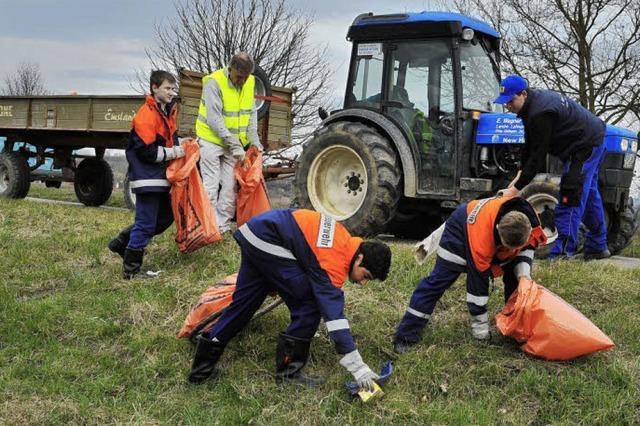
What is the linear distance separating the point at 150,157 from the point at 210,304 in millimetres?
1589

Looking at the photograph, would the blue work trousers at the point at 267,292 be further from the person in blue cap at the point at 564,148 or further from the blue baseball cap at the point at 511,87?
the blue baseball cap at the point at 511,87

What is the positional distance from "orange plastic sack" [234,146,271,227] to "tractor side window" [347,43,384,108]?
207 cm

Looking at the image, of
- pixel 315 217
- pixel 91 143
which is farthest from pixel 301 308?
pixel 91 143

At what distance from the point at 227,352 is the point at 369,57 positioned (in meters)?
4.42

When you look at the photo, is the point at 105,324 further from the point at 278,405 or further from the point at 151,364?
the point at 278,405

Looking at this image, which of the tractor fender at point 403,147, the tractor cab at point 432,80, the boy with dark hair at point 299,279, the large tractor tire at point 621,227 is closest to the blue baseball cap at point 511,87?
the tractor cab at point 432,80

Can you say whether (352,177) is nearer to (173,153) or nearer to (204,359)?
(173,153)

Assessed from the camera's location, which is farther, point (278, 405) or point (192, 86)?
point (192, 86)

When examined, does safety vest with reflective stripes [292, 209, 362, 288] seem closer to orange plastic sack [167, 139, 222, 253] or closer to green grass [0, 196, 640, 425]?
green grass [0, 196, 640, 425]

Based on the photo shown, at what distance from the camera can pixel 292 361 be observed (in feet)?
14.4

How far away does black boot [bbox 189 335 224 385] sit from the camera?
14.5 feet

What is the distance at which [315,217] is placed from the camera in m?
4.17

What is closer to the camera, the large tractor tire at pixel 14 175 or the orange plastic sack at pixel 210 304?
the orange plastic sack at pixel 210 304

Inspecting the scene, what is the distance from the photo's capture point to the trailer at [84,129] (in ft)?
32.8
